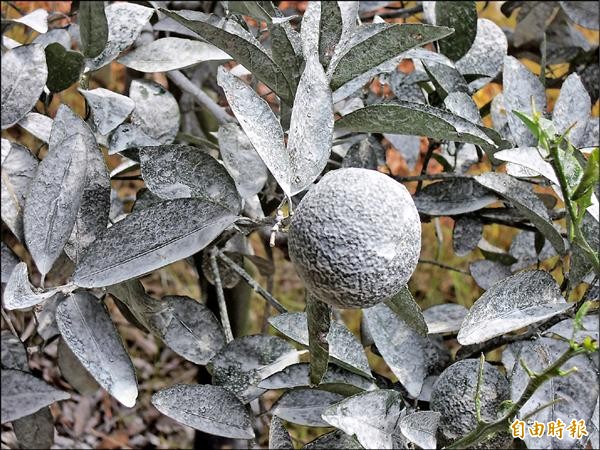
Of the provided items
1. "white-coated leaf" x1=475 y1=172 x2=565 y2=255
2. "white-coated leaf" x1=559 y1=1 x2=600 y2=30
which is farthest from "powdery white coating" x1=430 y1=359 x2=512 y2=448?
"white-coated leaf" x1=559 y1=1 x2=600 y2=30

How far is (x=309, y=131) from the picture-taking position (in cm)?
56

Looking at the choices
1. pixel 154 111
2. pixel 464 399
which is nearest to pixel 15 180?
pixel 154 111

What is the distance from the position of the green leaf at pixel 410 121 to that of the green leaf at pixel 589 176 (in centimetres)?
12

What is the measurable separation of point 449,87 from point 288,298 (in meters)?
1.20

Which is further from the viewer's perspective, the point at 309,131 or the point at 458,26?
the point at 458,26

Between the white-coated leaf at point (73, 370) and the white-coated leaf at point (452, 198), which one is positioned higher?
the white-coated leaf at point (452, 198)

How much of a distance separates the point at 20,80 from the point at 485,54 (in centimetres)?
46

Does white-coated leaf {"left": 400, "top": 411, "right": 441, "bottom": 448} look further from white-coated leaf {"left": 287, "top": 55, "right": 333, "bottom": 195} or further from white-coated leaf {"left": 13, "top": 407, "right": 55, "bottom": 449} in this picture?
white-coated leaf {"left": 13, "top": 407, "right": 55, "bottom": 449}

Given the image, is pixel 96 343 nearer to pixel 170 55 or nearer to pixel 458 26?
pixel 170 55

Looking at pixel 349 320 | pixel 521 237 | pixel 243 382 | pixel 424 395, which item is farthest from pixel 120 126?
pixel 349 320

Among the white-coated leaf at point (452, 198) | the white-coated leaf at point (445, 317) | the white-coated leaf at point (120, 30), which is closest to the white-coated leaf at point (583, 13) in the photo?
the white-coated leaf at point (452, 198)

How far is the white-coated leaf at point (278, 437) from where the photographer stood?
0.62 meters

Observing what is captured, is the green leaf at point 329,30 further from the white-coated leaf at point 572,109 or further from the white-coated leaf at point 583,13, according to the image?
the white-coated leaf at point 583,13

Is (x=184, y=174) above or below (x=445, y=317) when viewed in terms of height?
above
